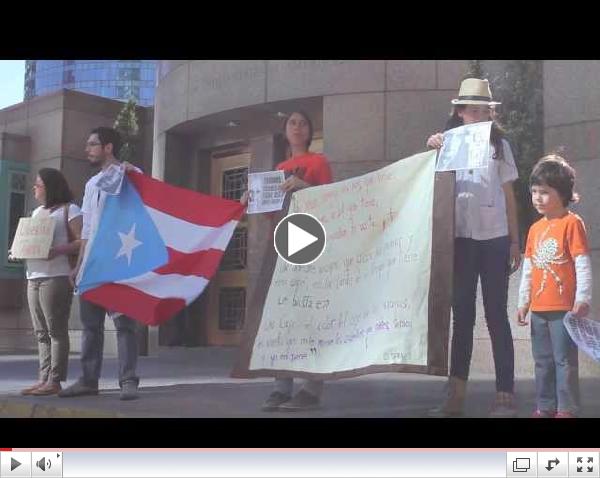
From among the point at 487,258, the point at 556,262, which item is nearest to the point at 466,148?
the point at 487,258

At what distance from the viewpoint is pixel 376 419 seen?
3.49 metres

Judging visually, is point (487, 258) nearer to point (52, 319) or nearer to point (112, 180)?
point (112, 180)

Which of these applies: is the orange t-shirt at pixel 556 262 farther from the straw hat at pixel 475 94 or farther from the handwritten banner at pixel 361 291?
the straw hat at pixel 475 94

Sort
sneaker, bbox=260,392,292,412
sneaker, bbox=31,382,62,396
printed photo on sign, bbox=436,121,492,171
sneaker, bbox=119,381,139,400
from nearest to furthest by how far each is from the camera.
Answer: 1. printed photo on sign, bbox=436,121,492,171
2. sneaker, bbox=260,392,292,412
3. sneaker, bbox=119,381,139,400
4. sneaker, bbox=31,382,62,396

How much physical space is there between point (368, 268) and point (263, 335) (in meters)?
0.70

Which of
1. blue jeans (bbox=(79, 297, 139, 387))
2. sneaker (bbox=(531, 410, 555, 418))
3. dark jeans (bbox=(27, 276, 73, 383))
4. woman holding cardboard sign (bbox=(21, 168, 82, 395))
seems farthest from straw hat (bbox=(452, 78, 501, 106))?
dark jeans (bbox=(27, 276, 73, 383))

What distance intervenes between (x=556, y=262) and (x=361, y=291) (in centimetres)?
96

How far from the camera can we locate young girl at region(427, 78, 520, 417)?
11.5ft

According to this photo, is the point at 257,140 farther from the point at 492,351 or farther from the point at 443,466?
the point at 443,466

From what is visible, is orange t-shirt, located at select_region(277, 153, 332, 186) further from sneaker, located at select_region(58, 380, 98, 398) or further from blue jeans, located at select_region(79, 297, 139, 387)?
sneaker, located at select_region(58, 380, 98, 398)

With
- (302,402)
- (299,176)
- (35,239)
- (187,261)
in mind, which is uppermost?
(299,176)

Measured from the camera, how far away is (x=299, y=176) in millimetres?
4004

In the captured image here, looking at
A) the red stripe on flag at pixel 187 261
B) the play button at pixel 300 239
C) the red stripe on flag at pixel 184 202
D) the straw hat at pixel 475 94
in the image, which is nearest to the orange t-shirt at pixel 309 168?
the play button at pixel 300 239

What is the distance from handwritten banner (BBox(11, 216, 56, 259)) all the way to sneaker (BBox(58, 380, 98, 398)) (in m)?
0.78
